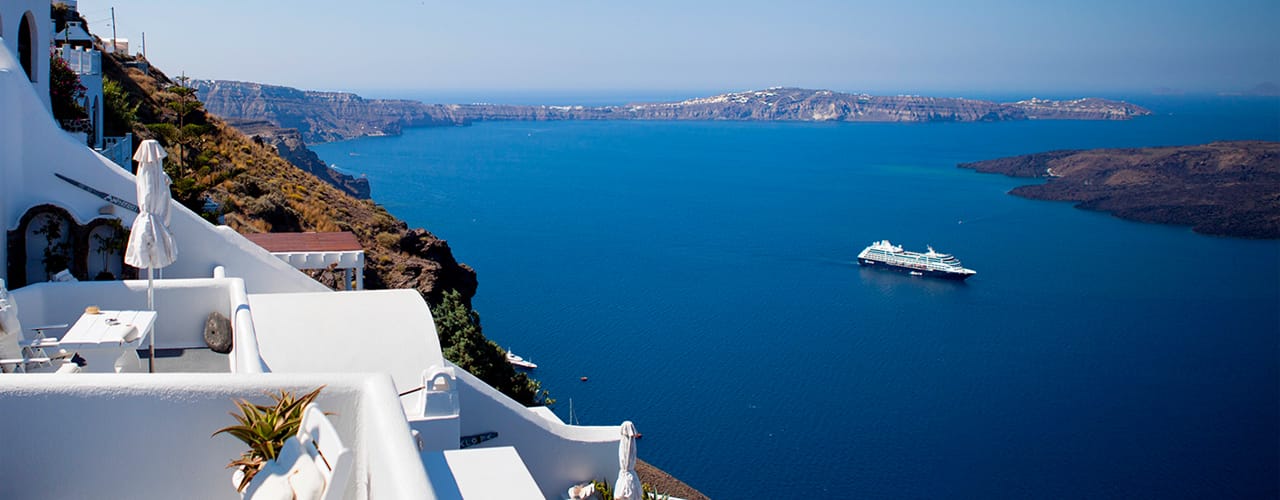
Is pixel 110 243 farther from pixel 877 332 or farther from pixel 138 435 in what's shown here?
pixel 877 332

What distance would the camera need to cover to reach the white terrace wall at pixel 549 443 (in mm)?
8336

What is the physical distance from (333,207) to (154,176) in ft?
51.4

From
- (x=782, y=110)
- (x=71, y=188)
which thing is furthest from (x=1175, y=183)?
(x=782, y=110)

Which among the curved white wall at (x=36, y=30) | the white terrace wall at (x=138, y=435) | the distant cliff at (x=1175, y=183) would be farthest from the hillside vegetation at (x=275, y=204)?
the distant cliff at (x=1175, y=183)

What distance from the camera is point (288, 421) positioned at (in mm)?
3721

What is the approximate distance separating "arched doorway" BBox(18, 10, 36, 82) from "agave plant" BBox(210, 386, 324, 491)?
701 centimetres

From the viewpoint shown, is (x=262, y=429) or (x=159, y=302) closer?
(x=262, y=429)

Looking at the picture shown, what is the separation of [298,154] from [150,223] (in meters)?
43.3

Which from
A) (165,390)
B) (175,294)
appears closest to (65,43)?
(175,294)

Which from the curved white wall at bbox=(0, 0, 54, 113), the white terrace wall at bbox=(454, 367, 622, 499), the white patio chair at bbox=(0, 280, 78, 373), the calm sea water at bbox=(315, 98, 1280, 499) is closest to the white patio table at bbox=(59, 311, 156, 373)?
the white patio chair at bbox=(0, 280, 78, 373)

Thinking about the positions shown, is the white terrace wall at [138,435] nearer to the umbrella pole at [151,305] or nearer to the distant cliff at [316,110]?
the umbrella pole at [151,305]

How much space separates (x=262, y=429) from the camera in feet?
12.0

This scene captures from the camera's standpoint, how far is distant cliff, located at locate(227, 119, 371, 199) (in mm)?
45844

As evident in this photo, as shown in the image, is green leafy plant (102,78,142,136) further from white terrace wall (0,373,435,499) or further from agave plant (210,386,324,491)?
agave plant (210,386,324,491)
